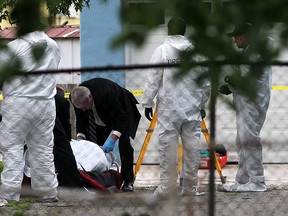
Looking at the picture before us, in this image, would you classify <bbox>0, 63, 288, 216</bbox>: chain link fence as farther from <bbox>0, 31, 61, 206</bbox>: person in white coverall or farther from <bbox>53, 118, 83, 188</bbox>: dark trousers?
<bbox>53, 118, 83, 188</bbox>: dark trousers

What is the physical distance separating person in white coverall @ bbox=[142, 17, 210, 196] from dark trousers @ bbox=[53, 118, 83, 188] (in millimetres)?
1010

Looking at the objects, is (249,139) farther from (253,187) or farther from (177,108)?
(177,108)

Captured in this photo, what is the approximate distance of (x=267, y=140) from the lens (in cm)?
362

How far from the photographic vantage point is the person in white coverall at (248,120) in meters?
2.04

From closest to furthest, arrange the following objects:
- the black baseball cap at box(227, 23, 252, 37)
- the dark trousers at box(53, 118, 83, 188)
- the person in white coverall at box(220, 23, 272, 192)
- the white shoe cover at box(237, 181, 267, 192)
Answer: the black baseball cap at box(227, 23, 252, 37) → the person in white coverall at box(220, 23, 272, 192) → the white shoe cover at box(237, 181, 267, 192) → the dark trousers at box(53, 118, 83, 188)

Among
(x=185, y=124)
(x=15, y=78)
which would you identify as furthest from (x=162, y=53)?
(x=15, y=78)

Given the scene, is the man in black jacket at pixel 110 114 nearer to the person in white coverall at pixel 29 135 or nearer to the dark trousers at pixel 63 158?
the dark trousers at pixel 63 158

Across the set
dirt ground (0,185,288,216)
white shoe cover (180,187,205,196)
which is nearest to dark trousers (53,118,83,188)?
dirt ground (0,185,288,216)

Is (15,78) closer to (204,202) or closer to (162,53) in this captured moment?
(204,202)

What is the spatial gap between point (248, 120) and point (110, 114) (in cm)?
405

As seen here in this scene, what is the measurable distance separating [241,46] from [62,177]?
6.15m

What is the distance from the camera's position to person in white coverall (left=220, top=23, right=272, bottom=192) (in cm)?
204

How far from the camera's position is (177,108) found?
7.42 metres

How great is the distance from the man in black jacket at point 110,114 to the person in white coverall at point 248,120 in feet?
6.29
